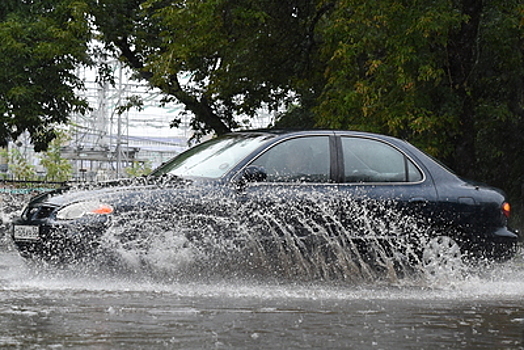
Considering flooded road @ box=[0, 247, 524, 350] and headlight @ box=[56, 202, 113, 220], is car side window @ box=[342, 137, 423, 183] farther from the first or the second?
headlight @ box=[56, 202, 113, 220]

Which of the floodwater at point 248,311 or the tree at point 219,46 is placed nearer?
the floodwater at point 248,311

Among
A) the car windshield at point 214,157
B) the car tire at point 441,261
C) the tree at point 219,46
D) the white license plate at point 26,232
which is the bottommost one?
the car tire at point 441,261

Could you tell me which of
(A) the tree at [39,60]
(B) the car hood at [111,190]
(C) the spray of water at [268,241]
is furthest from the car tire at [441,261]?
(A) the tree at [39,60]

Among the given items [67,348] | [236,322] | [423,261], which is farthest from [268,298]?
[67,348]

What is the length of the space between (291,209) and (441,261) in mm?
1507

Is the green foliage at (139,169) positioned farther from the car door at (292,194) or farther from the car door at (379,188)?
the car door at (292,194)

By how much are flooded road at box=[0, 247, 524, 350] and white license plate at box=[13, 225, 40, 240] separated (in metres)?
0.26

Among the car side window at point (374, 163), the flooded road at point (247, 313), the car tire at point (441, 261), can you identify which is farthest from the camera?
the car side window at point (374, 163)

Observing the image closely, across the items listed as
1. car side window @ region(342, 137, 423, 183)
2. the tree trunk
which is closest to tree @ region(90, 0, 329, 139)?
the tree trunk

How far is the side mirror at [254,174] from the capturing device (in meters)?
8.27

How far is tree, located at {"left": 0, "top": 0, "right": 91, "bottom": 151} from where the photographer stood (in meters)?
27.0

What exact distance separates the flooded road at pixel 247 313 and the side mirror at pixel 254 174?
0.89 m

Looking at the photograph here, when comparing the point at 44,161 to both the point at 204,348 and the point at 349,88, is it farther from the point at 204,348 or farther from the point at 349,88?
the point at 204,348

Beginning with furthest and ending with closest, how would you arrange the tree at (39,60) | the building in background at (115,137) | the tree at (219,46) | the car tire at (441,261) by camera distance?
the building in background at (115,137)
the tree at (39,60)
the tree at (219,46)
the car tire at (441,261)
